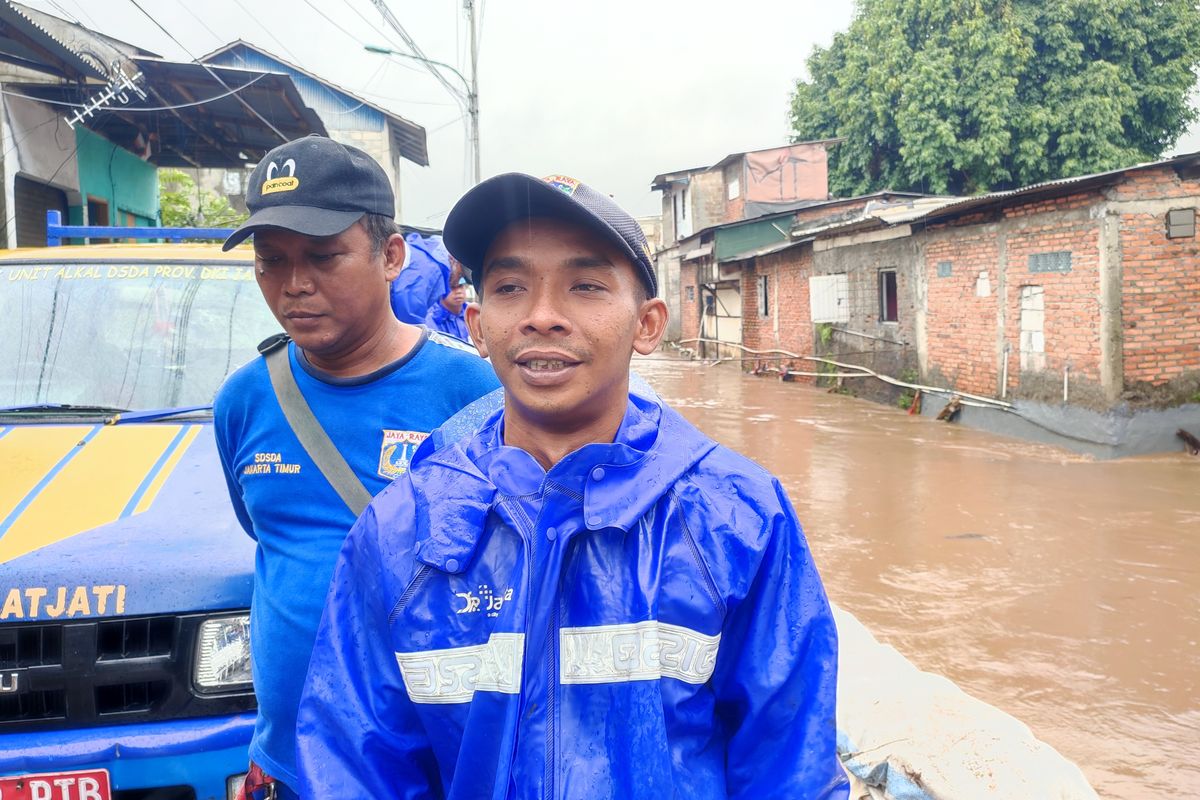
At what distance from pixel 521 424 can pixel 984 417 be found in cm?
1272

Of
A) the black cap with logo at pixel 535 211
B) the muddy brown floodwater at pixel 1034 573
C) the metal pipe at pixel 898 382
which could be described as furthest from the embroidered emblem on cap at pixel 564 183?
the metal pipe at pixel 898 382

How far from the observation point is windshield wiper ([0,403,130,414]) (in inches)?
124

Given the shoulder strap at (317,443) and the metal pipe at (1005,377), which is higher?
the shoulder strap at (317,443)

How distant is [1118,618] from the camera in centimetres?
586

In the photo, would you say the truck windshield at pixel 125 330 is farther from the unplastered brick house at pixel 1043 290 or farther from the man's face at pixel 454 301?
the unplastered brick house at pixel 1043 290

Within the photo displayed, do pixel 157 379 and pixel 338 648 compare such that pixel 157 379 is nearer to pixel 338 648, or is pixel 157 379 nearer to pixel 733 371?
pixel 338 648

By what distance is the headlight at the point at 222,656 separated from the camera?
7.51 feet

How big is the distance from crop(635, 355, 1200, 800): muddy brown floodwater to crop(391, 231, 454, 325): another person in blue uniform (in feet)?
11.0

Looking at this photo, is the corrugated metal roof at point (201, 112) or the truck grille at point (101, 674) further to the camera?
the corrugated metal roof at point (201, 112)

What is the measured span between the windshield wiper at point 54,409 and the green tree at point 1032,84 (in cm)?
2420

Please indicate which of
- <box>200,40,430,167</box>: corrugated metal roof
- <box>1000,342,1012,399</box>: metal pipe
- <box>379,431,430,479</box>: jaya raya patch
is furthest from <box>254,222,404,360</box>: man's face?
<box>200,40,430,167</box>: corrugated metal roof

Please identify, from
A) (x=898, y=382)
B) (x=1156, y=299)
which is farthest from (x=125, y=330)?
(x=898, y=382)

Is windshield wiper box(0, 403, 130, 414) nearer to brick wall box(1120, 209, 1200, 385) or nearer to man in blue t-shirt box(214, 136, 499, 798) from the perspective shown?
man in blue t-shirt box(214, 136, 499, 798)

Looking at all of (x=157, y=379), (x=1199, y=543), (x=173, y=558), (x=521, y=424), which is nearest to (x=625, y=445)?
(x=521, y=424)
